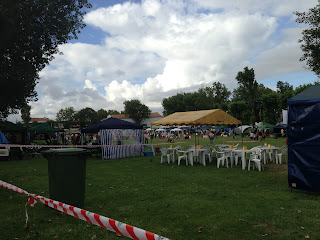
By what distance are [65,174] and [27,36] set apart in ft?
40.8

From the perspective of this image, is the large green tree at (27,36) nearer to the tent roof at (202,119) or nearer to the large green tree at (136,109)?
the tent roof at (202,119)

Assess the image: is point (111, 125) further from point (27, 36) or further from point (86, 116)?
point (86, 116)

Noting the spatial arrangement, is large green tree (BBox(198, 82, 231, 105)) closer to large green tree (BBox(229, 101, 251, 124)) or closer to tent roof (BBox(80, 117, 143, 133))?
large green tree (BBox(229, 101, 251, 124))

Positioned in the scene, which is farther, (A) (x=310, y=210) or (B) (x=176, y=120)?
(B) (x=176, y=120)

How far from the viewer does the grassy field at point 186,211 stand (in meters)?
4.09

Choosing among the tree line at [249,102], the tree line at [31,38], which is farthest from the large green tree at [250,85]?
the tree line at [31,38]

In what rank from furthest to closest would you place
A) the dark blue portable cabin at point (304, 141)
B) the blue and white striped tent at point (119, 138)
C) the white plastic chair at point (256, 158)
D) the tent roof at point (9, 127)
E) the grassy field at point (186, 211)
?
the tent roof at point (9, 127) < the blue and white striped tent at point (119, 138) < the white plastic chair at point (256, 158) < the dark blue portable cabin at point (304, 141) < the grassy field at point (186, 211)

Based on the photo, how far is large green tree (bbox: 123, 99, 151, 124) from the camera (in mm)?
109938

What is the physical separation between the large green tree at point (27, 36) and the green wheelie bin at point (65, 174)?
10608 millimetres

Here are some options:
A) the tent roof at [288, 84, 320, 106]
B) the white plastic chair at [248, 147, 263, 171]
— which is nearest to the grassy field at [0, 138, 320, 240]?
the white plastic chair at [248, 147, 263, 171]

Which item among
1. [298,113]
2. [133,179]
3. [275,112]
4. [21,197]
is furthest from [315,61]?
[275,112]

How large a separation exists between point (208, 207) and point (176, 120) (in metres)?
8.98

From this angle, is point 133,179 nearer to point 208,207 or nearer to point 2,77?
point 208,207

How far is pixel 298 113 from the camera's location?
6469 millimetres
